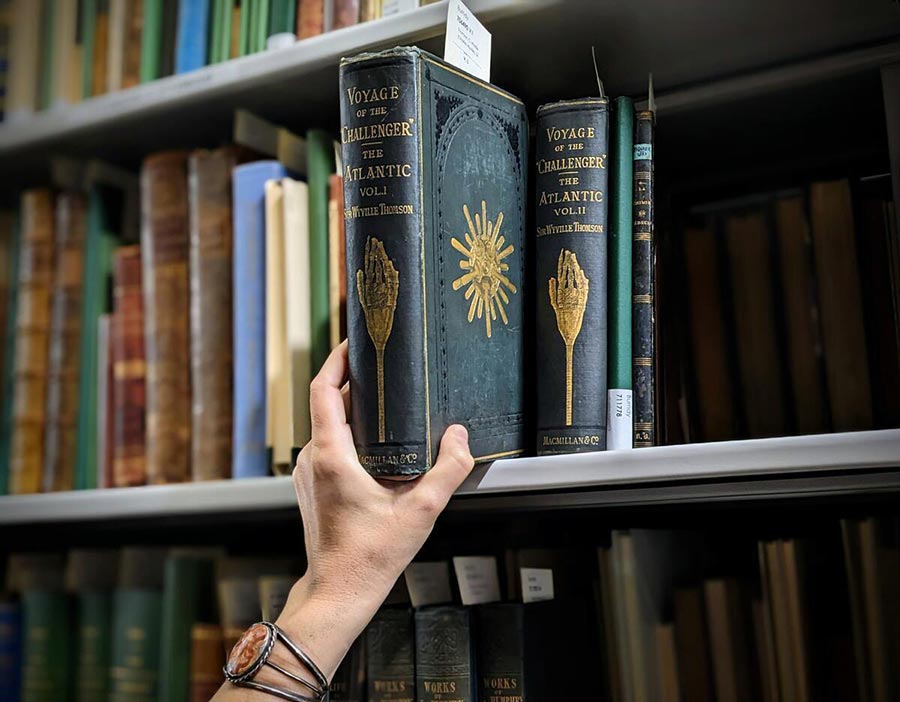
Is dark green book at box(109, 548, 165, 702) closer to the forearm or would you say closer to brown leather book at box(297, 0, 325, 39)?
the forearm

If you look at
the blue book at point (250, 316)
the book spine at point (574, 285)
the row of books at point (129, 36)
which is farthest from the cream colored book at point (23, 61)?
the book spine at point (574, 285)

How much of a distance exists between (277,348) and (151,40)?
0.44 metres

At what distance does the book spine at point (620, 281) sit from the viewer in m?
0.80

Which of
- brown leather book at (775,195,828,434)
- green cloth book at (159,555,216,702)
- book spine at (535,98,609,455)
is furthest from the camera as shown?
green cloth book at (159,555,216,702)

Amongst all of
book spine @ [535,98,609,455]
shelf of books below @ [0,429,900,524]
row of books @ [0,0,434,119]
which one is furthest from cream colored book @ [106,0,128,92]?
book spine @ [535,98,609,455]

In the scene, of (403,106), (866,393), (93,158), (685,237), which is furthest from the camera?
(93,158)

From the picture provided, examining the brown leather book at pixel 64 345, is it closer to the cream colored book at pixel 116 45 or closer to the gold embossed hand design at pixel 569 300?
the cream colored book at pixel 116 45

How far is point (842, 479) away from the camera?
798 mm

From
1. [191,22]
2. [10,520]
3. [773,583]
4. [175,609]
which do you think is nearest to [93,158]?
[191,22]

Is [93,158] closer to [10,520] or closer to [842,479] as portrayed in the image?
[10,520]

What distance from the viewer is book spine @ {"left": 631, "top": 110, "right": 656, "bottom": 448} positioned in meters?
0.81

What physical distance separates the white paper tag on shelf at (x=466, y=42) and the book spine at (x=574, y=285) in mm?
79

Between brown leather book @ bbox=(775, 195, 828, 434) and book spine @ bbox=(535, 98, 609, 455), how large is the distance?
0.76ft

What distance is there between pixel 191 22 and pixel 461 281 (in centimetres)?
53
